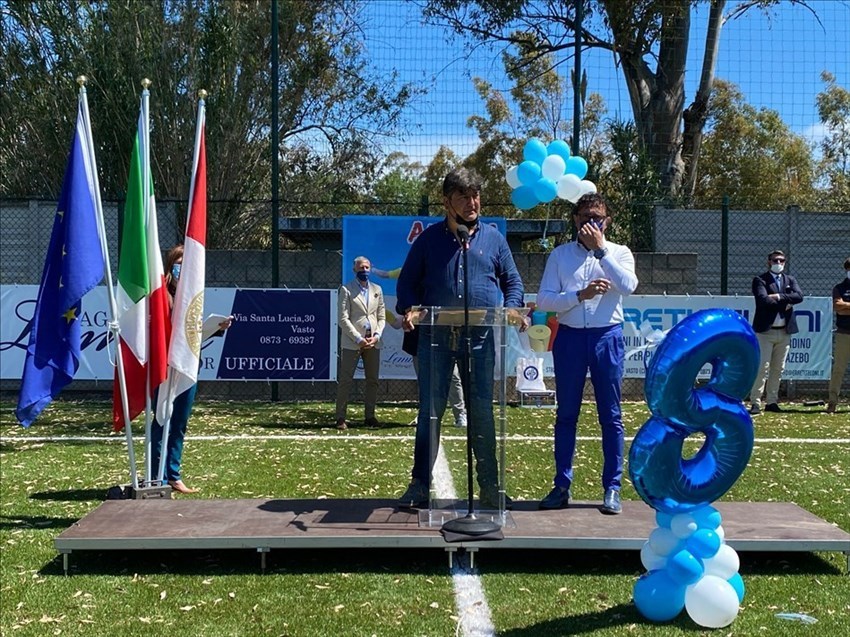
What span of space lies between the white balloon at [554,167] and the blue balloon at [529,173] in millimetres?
59

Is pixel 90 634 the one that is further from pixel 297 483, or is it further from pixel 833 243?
pixel 833 243

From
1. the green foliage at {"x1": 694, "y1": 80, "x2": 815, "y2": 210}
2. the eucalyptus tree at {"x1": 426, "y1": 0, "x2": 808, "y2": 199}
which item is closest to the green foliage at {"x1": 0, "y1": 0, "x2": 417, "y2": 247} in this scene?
the eucalyptus tree at {"x1": 426, "y1": 0, "x2": 808, "y2": 199}

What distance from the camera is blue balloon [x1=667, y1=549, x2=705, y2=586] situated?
390 cm

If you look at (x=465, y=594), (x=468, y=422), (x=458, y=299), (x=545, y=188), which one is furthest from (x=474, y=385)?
(x=545, y=188)

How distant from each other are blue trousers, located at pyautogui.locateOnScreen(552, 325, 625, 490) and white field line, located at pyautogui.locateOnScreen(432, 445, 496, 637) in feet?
2.74

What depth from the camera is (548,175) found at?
21.0 ft

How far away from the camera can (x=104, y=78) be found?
15.9 meters

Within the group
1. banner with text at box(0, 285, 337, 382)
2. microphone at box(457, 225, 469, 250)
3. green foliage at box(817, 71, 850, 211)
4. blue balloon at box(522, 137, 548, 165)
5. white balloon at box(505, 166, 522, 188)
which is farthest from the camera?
green foliage at box(817, 71, 850, 211)

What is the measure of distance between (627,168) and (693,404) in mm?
10107

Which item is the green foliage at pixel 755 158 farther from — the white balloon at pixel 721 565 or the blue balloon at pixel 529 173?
the white balloon at pixel 721 565

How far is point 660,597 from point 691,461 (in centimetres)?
62

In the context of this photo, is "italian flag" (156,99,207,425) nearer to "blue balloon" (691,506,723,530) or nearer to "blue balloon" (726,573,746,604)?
"blue balloon" (691,506,723,530)

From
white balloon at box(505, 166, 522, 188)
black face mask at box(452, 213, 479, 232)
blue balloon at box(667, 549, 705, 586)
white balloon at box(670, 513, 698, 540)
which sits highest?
white balloon at box(505, 166, 522, 188)

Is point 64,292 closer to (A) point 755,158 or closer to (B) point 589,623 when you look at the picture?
(B) point 589,623
